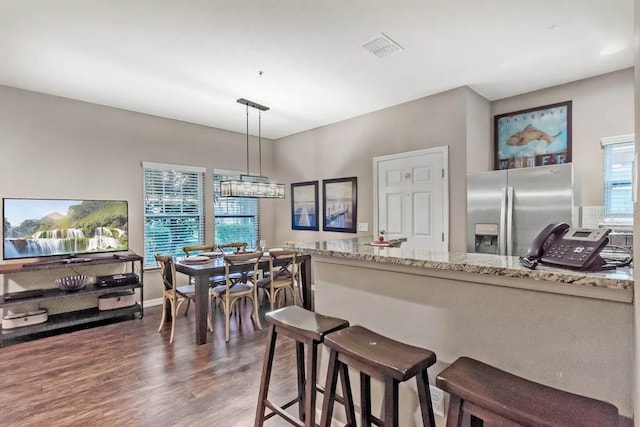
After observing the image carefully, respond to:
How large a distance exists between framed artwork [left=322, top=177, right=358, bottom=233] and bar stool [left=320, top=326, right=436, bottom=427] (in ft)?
11.1

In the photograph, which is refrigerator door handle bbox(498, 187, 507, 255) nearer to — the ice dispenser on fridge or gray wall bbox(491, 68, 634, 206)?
the ice dispenser on fridge

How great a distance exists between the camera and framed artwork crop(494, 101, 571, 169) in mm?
3490

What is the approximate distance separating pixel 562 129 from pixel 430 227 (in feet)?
5.78

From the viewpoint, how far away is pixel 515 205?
10.4 feet

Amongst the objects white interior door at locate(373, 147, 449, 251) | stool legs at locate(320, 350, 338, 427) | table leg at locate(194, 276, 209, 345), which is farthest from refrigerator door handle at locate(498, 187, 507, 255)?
table leg at locate(194, 276, 209, 345)

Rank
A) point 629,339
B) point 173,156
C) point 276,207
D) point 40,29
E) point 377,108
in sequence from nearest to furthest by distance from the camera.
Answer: point 629,339, point 40,29, point 377,108, point 173,156, point 276,207

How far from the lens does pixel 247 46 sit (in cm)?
272

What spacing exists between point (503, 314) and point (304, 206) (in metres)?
4.50

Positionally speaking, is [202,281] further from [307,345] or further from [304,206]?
[304,206]

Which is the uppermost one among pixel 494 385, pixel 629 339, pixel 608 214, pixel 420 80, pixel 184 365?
pixel 420 80

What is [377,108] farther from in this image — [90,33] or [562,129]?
[90,33]

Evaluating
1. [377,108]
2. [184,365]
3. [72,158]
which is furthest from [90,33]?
[377,108]

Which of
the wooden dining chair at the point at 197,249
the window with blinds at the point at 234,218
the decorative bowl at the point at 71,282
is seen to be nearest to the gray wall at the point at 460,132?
the window with blinds at the point at 234,218

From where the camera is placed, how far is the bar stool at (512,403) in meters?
0.88
